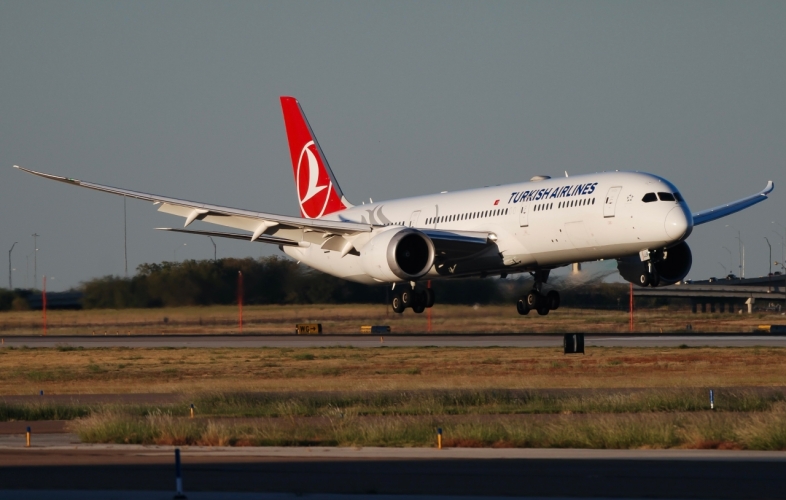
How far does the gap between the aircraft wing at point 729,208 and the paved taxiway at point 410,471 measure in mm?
25581

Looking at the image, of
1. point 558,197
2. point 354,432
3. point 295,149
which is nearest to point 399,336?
point 295,149

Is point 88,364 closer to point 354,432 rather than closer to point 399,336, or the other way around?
point 399,336

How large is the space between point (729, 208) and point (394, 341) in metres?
17.2

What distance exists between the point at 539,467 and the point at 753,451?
428cm

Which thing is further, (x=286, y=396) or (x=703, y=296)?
(x=703, y=296)

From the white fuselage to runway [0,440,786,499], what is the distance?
56.3 ft

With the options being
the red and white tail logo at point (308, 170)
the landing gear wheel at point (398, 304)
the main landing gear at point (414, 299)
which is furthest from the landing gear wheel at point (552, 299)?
the red and white tail logo at point (308, 170)

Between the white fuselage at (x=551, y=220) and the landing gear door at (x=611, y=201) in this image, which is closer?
the white fuselage at (x=551, y=220)

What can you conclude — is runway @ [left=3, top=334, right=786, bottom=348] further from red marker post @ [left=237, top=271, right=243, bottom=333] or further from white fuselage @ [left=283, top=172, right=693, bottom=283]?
white fuselage @ [left=283, top=172, right=693, bottom=283]

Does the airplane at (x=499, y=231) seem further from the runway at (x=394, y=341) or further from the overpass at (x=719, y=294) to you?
the overpass at (x=719, y=294)

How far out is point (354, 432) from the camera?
2092 centimetres

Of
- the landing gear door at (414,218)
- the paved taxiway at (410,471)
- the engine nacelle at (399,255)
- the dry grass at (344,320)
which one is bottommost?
the paved taxiway at (410,471)

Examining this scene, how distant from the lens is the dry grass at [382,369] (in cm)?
3428

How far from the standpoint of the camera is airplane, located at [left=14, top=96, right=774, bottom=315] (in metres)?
35.3
